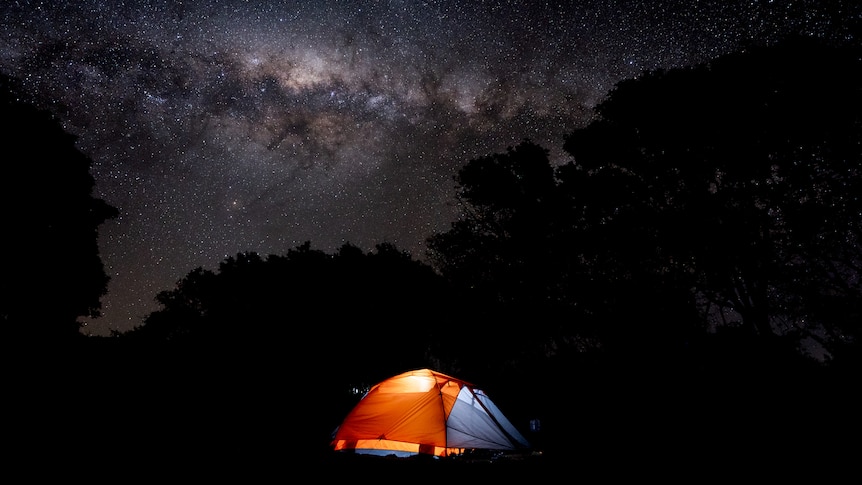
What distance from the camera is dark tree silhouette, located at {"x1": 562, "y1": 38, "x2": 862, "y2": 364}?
389 inches

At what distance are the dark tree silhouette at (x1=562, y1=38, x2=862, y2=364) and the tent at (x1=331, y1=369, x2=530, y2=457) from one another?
8668 mm

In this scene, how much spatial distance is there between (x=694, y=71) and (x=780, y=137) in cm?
297

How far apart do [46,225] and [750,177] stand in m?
25.1

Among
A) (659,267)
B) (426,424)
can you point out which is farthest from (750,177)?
(426,424)

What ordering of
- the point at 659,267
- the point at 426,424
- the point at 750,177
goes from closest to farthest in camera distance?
the point at 426,424 → the point at 750,177 → the point at 659,267

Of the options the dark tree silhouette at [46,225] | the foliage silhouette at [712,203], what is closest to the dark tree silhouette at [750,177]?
the foliage silhouette at [712,203]

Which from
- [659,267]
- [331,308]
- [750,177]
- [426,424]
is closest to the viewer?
[426,424]

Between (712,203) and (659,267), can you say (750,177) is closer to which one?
(712,203)

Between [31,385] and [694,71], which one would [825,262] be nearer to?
[694,71]

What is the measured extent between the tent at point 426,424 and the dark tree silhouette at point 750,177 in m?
8.67

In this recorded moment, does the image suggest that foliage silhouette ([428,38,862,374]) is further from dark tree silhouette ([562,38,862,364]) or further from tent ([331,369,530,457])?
tent ([331,369,530,457])

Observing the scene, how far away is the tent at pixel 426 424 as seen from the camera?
8750mm

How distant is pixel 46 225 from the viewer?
1525cm

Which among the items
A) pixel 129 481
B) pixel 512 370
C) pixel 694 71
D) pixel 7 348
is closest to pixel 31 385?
pixel 7 348
